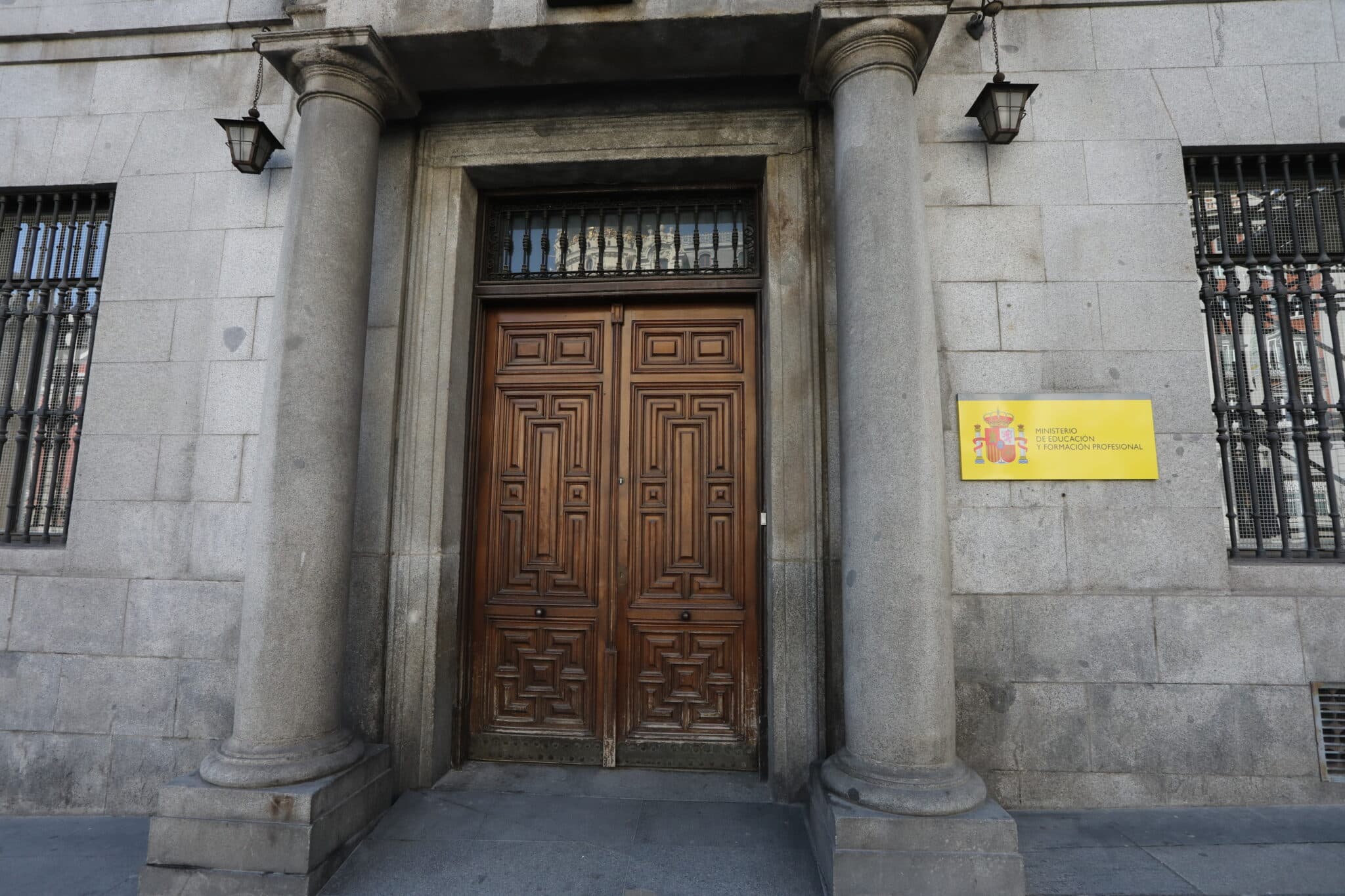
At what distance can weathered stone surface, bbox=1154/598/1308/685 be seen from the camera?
393 cm

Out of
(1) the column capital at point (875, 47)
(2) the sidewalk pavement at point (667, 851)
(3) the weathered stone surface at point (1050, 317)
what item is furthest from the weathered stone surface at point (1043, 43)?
(2) the sidewalk pavement at point (667, 851)

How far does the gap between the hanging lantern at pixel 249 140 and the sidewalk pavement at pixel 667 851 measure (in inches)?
173

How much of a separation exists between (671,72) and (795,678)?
158 inches

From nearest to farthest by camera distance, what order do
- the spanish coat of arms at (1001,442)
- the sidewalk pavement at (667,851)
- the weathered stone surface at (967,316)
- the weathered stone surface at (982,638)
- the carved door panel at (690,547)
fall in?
the sidewalk pavement at (667,851), the weathered stone surface at (982,638), the spanish coat of arms at (1001,442), the weathered stone surface at (967,316), the carved door panel at (690,547)

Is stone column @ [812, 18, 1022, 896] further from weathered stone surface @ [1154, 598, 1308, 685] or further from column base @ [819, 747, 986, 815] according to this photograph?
weathered stone surface @ [1154, 598, 1308, 685]

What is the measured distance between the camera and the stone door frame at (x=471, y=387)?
13.6 feet

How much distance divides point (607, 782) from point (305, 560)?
7.82 feet

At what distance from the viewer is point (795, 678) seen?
4.09 m

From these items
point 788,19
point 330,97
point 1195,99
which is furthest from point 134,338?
point 1195,99

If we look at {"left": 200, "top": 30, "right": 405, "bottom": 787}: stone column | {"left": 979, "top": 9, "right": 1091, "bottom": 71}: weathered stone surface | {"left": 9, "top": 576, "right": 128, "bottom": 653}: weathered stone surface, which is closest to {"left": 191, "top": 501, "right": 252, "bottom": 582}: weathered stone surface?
{"left": 9, "top": 576, "right": 128, "bottom": 653}: weathered stone surface

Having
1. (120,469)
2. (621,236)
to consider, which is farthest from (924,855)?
(120,469)

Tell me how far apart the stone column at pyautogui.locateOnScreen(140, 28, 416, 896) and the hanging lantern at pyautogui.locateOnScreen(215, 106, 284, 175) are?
0.55 m

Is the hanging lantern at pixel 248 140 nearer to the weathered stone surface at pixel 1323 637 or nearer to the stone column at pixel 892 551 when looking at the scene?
the stone column at pixel 892 551

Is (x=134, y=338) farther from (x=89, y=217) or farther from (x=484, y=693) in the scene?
(x=484, y=693)
